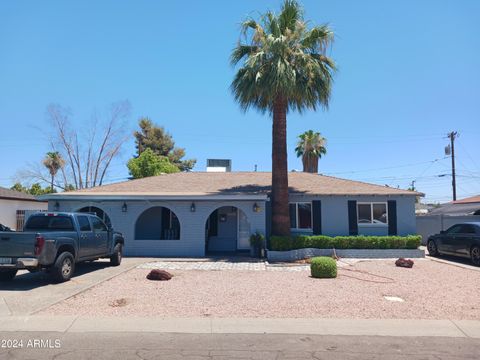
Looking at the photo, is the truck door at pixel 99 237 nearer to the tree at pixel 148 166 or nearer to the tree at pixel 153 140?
the tree at pixel 148 166

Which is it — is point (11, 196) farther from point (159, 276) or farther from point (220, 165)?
point (159, 276)

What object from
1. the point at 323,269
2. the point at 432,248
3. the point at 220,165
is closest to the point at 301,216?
the point at 432,248

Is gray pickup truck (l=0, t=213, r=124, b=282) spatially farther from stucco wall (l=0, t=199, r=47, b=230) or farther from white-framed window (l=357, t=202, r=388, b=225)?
stucco wall (l=0, t=199, r=47, b=230)

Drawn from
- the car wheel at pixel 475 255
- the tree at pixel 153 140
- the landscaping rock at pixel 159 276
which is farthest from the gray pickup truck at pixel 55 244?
the tree at pixel 153 140

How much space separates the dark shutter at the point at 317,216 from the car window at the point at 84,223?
10.6m

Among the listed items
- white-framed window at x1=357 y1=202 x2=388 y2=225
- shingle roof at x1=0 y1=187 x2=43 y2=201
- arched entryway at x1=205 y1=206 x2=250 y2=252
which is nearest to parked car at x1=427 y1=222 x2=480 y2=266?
white-framed window at x1=357 y1=202 x2=388 y2=225

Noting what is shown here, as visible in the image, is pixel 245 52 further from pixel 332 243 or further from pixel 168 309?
pixel 168 309

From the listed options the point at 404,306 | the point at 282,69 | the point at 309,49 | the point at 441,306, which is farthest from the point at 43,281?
the point at 309,49

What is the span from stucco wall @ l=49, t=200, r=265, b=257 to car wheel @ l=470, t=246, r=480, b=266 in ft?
27.4

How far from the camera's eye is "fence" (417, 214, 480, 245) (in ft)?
76.4

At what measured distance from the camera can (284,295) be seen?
991 centimetres

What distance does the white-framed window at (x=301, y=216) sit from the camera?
65.2ft

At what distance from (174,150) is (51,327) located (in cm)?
4764

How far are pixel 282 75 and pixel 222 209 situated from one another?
7.40m
